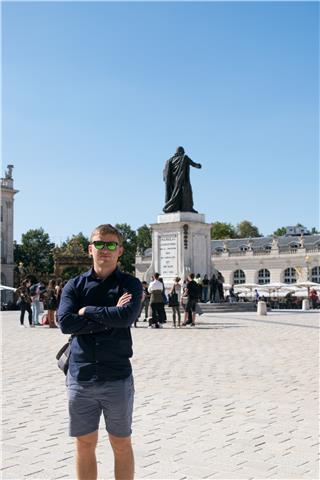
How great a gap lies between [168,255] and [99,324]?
95.3 feet

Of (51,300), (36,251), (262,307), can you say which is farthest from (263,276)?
(51,300)

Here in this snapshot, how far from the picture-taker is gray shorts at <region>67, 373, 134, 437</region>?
425cm

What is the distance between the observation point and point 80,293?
452 cm

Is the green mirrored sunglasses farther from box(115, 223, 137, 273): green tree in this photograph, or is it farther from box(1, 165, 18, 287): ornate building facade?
box(115, 223, 137, 273): green tree

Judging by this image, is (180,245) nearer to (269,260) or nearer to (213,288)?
(213,288)

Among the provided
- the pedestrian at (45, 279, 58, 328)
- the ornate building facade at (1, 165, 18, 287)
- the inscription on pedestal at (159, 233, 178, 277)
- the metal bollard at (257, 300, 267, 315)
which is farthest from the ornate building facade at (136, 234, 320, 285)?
the pedestrian at (45, 279, 58, 328)

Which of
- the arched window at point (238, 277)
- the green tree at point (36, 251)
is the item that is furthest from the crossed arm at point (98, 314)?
the green tree at point (36, 251)

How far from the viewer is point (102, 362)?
4.26 metres

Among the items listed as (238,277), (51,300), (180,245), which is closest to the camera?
(51,300)

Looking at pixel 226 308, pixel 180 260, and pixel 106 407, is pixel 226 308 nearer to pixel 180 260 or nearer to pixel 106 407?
pixel 180 260

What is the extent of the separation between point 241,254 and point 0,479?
77.6 meters

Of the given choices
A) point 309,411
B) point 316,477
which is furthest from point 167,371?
point 316,477

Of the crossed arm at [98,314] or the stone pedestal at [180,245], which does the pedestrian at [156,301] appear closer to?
the stone pedestal at [180,245]

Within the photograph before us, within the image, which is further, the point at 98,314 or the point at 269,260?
the point at 269,260
